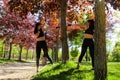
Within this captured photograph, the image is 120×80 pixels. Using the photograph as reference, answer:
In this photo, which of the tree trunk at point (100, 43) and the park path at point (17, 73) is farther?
the park path at point (17, 73)

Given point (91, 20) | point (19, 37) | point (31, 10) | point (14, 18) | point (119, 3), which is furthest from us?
point (19, 37)

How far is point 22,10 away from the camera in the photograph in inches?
595

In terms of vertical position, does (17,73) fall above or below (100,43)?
A: below

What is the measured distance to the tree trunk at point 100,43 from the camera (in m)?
8.96

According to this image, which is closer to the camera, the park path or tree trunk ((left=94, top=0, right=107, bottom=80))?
tree trunk ((left=94, top=0, right=107, bottom=80))

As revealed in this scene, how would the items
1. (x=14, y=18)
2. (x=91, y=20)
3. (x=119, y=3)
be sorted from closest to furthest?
(x=91, y=20) → (x=119, y=3) → (x=14, y=18)

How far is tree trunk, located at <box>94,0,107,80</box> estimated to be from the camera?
896 centimetres

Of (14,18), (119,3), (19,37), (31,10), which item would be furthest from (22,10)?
(19,37)

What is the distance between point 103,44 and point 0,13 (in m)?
32.8

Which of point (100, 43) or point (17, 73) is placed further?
point (17, 73)

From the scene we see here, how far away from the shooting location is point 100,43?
9023 mm

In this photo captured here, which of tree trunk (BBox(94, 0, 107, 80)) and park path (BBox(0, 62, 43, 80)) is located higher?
tree trunk (BBox(94, 0, 107, 80))

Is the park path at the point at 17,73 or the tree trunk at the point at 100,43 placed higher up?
the tree trunk at the point at 100,43

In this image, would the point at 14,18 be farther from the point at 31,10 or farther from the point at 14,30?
the point at 31,10
